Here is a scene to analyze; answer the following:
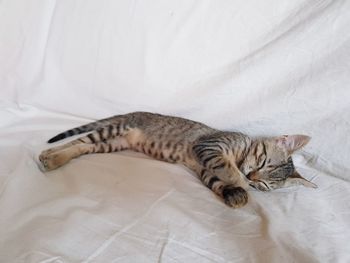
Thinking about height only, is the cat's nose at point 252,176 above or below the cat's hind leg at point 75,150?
above

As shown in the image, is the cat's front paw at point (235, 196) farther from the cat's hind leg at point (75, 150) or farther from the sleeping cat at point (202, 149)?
the cat's hind leg at point (75, 150)

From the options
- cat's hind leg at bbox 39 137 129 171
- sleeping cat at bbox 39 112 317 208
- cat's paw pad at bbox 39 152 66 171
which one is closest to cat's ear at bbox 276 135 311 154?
sleeping cat at bbox 39 112 317 208

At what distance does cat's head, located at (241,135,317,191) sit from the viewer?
4.09 feet

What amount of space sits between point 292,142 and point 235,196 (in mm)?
341

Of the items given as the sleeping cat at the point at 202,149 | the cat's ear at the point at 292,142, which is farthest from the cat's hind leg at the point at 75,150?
the cat's ear at the point at 292,142

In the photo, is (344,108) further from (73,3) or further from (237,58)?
(73,3)

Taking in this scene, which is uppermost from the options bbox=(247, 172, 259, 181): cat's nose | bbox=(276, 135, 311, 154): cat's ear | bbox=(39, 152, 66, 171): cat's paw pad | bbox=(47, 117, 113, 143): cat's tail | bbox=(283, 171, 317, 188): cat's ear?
bbox=(276, 135, 311, 154): cat's ear

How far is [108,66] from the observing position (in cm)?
145

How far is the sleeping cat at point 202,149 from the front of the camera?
4.02ft

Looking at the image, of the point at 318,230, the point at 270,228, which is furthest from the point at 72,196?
the point at 318,230

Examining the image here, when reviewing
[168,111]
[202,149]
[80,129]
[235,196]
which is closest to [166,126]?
[168,111]

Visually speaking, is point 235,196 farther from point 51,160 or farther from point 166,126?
point 51,160

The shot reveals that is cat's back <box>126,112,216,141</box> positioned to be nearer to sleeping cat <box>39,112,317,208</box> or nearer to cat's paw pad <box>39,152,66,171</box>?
sleeping cat <box>39,112,317,208</box>

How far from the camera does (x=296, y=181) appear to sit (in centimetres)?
124
